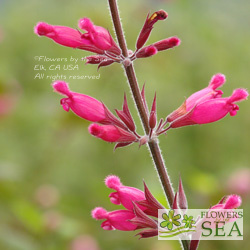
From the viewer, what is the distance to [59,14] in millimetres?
8633

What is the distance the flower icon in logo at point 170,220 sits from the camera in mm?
2254

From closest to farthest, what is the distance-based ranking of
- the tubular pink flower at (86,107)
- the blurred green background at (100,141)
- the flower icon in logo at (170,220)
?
the flower icon in logo at (170,220)
the tubular pink flower at (86,107)
the blurred green background at (100,141)

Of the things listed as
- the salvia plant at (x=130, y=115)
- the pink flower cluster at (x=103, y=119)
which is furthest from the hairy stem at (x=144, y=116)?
the pink flower cluster at (x=103, y=119)

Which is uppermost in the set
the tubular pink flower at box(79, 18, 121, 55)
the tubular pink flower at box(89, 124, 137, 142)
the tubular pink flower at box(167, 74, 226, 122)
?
the tubular pink flower at box(79, 18, 121, 55)

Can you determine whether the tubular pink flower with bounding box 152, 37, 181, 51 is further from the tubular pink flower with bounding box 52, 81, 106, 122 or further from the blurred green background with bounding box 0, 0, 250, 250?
the blurred green background with bounding box 0, 0, 250, 250

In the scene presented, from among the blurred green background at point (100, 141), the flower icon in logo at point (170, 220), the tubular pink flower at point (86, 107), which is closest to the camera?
the flower icon in logo at point (170, 220)

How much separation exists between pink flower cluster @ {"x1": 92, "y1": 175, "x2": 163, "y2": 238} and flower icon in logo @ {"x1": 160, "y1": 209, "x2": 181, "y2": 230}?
0.15ft

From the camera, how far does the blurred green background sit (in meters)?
4.44

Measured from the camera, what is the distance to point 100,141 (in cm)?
611

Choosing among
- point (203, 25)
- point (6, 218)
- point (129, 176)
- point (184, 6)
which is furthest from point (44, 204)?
point (184, 6)

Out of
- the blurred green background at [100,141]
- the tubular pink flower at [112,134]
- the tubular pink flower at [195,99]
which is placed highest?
the blurred green background at [100,141]

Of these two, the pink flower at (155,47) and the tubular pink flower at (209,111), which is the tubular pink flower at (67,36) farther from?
the tubular pink flower at (209,111)

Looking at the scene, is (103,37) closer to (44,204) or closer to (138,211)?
(138,211)

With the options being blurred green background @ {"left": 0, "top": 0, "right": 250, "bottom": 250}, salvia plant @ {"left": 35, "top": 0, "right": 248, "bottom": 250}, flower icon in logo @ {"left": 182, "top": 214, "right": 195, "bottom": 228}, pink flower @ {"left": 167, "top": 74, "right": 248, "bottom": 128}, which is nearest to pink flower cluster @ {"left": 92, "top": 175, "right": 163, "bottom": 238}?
salvia plant @ {"left": 35, "top": 0, "right": 248, "bottom": 250}
